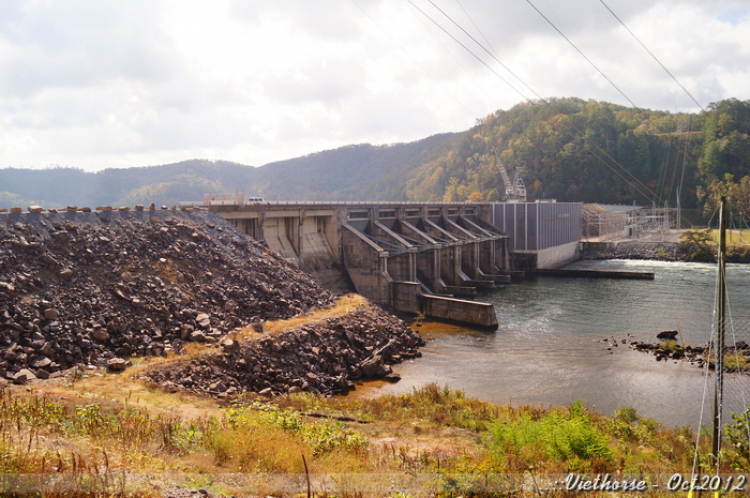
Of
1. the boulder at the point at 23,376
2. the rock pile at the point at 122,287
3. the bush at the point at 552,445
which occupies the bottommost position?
the bush at the point at 552,445

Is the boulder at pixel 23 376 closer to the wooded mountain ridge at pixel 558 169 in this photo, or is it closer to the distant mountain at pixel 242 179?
the distant mountain at pixel 242 179

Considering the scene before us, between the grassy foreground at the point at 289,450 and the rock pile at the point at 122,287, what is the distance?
1852mm

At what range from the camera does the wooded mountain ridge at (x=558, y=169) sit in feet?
292

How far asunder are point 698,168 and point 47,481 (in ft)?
412

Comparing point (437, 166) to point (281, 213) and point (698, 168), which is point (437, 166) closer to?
point (698, 168)

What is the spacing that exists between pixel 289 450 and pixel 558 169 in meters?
113

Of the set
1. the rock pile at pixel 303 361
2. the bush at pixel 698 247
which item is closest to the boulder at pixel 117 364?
the rock pile at pixel 303 361

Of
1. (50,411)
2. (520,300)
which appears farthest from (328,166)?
(50,411)

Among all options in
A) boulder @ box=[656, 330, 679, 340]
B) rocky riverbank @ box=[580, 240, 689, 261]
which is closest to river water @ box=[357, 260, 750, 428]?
boulder @ box=[656, 330, 679, 340]

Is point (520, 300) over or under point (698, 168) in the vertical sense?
under

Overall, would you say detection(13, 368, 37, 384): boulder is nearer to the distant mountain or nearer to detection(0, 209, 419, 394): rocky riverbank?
detection(0, 209, 419, 394): rocky riverbank

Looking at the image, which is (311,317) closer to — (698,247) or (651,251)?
(698,247)

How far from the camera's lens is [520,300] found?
130 feet

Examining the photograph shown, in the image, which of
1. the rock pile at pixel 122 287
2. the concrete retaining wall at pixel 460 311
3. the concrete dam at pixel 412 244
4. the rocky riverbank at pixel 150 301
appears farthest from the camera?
the concrete dam at pixel 412 244
